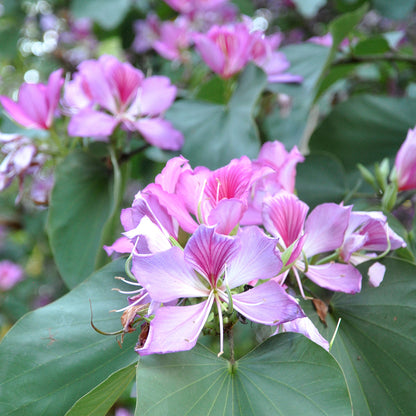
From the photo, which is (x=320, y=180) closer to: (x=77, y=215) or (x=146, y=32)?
(x=77, y=215)

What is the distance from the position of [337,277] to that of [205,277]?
15 cm

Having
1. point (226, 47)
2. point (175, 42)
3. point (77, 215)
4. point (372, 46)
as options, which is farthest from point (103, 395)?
point (175, 42)

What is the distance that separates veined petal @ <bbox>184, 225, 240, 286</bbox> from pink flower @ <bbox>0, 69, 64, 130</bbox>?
49 cm

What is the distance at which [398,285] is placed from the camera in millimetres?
506

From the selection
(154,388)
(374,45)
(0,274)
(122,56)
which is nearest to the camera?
(154,388)

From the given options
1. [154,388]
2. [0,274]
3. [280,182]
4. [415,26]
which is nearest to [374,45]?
[280,182]

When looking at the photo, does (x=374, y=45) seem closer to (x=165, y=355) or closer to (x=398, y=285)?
(x=398, y=285)

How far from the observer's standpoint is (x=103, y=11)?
145 centimetres

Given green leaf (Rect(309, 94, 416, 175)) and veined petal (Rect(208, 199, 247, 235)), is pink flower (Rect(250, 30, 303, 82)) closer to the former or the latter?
green leaf (Rect(309, 94, 416, 175))

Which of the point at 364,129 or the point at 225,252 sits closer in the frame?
the point at 225,252

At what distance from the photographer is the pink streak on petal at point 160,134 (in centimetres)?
78

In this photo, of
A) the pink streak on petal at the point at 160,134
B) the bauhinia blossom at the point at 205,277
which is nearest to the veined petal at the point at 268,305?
the bauhinia blossom at the point at 205,277

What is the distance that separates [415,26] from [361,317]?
5.81 ft

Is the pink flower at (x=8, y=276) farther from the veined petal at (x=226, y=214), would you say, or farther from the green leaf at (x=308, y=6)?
the veined petal at (x=226, y=214)
